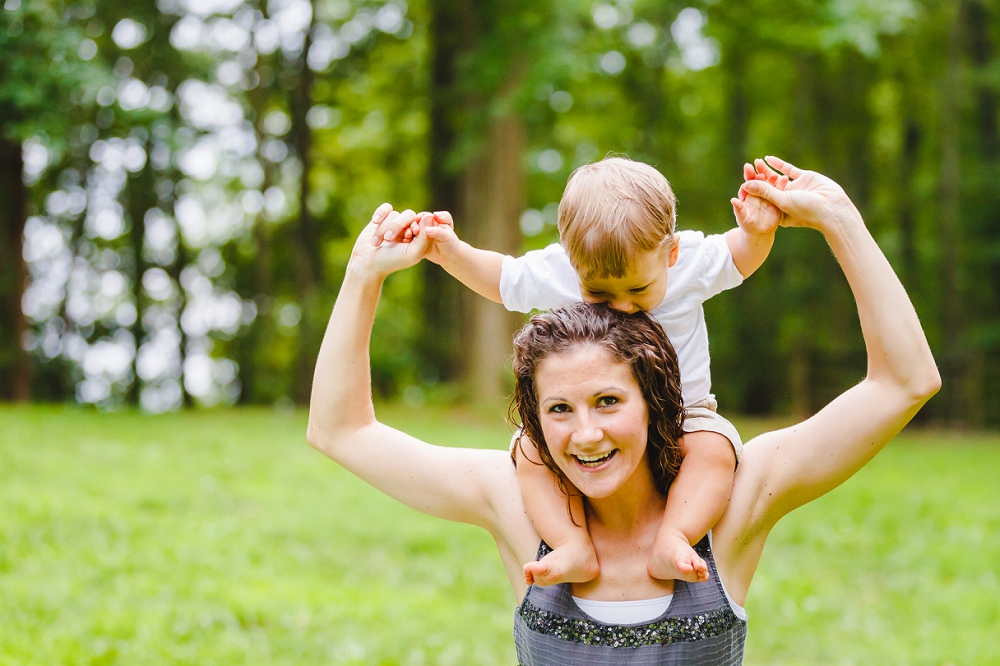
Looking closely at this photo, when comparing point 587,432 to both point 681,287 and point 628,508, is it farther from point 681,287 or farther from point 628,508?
point 681,287

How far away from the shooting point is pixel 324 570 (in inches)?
251

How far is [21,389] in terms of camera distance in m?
17.0

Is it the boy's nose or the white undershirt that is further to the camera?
the boy's nose

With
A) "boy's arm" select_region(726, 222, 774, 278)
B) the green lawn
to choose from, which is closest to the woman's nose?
"boy's arm" select_region(726, 222, 774, 278)

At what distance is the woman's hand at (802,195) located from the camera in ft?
6.18

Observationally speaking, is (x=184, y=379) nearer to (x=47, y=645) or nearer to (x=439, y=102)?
(x=439, y=102)

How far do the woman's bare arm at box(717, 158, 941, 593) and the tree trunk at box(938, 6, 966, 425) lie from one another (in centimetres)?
1717

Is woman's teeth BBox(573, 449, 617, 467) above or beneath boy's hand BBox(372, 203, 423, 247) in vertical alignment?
beneath

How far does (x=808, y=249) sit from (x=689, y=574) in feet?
64.5

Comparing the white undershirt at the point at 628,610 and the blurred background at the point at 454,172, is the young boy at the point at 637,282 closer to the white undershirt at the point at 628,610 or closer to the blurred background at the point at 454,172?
the white undershirt at the point at 628,610

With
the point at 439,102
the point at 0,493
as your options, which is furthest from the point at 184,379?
the point at 0,493

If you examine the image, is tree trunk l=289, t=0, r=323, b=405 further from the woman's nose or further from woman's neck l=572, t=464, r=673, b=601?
the woman's nose

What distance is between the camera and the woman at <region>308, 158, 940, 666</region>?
6.09 feet

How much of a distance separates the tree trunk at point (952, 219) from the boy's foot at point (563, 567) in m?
17.5
